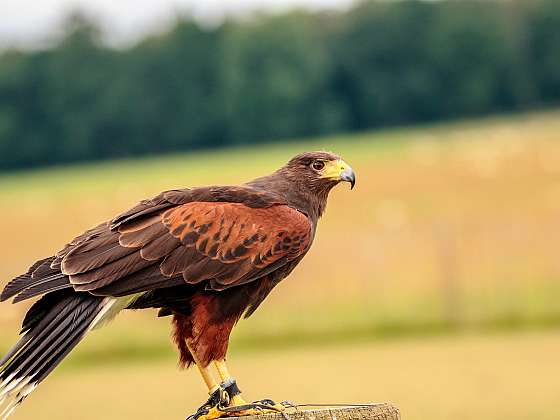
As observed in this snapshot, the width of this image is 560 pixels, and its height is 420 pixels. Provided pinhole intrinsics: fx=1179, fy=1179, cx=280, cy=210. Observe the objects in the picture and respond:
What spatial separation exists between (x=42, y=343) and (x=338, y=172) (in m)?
2.37

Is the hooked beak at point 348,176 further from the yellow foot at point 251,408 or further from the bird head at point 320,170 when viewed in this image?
the yellow foot at point 251,408

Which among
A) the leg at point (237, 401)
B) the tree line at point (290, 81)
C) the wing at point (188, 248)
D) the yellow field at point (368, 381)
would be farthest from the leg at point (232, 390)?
the tree line at point (290, 81)

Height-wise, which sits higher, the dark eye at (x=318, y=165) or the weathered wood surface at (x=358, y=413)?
the dark eye at (x=318, y=165)

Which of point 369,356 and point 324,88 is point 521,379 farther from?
point 324,88

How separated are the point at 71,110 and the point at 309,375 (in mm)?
75143

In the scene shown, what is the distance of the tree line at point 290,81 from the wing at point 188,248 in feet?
245

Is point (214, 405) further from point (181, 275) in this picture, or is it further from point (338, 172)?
point (338, 172)

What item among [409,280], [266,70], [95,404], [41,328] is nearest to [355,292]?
[409,280]

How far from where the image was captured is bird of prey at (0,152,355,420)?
640 centimetres

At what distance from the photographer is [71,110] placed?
9038cm

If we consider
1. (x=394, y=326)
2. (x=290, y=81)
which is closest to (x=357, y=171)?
(x=394, y=326)

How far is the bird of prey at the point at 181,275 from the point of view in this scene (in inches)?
252

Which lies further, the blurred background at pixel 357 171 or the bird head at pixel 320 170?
the blurred background at pixel 357 171

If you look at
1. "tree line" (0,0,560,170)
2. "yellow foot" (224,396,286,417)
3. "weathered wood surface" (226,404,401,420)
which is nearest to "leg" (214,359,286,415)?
"yellow foot" (224,396,286,417)
